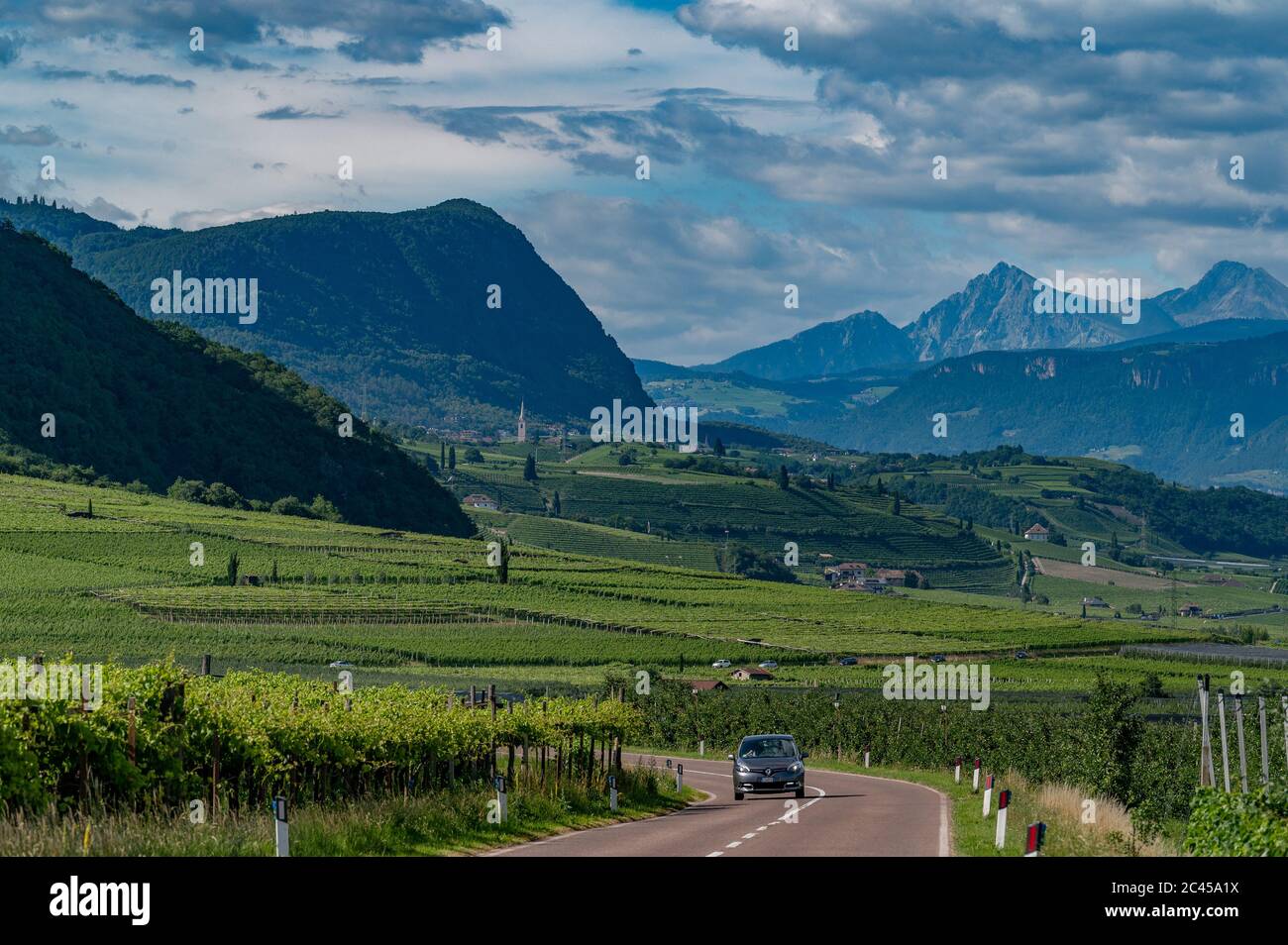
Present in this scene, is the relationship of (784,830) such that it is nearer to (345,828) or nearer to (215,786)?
(345,828)

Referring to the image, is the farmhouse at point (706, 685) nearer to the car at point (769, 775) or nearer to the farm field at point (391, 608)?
the farm field at point (391, 608)

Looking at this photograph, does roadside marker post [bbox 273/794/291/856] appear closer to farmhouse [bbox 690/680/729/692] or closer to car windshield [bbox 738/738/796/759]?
car windshield [bbox 738/738/796/759]

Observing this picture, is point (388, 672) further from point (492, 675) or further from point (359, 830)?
point (359, 830)

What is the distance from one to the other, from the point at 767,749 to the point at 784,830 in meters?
14.7

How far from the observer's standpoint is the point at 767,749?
43.1 meters

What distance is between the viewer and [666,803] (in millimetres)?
39250

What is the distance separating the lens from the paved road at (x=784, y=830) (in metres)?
23.5

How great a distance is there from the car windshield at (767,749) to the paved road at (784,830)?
1105mm

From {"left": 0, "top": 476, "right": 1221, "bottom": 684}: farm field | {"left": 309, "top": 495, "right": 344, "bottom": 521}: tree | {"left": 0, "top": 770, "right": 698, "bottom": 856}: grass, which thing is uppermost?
{"left": 309, "top": 495, "right": 344, "bottom": 521}: tree

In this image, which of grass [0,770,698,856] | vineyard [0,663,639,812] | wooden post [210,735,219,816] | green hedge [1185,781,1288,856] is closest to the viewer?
grass [0,770,698,856]

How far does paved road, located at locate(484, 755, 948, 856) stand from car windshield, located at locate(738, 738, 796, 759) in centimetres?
111

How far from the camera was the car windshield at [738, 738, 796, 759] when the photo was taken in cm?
4228

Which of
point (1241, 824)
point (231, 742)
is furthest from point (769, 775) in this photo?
point (1241, 824)

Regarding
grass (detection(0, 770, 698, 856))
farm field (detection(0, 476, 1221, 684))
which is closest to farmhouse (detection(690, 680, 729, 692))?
farm field (detection(0, 476, 1221, 684))
